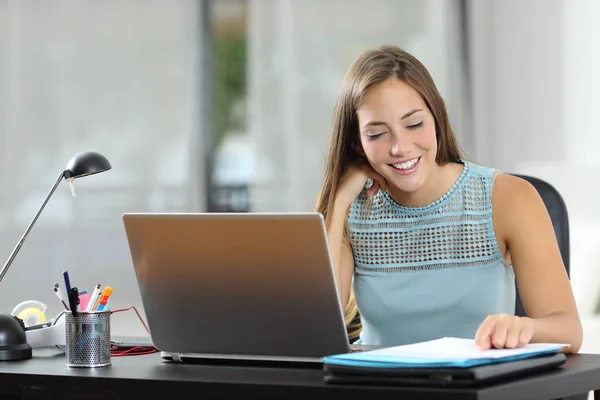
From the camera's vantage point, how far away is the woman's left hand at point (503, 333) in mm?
1191

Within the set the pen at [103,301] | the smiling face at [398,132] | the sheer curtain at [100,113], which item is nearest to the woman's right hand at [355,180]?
the smiling face at [398,132]

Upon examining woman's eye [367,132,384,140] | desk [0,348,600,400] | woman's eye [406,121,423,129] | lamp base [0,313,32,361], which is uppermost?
woman's eye [406,121,423,129]

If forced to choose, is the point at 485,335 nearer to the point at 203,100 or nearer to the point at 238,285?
the point at 238,285

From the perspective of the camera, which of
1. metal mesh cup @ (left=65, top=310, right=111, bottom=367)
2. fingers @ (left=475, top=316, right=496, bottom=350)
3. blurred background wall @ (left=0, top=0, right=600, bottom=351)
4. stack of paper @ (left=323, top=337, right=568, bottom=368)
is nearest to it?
stack of paper @ (left=323, top=337, right=568, bottom=368)

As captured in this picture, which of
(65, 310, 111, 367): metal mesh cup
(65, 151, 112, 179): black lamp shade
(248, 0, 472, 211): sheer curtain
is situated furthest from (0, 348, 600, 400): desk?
(248, 0, 472, 211): sheer curtain

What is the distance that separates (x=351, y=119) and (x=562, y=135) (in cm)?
238

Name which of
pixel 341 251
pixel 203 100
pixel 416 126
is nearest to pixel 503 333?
pixel 416 126

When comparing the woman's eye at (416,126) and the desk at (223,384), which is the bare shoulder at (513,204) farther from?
the desk at (223,384)

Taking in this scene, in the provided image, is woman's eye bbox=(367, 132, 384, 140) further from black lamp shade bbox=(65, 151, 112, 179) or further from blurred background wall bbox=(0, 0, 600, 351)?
blurred background wall bbox=(0, 0, 600, 351)

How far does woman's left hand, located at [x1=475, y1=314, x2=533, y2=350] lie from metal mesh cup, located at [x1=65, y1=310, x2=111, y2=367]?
0.56m

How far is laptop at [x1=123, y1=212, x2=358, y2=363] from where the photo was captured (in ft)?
4.10

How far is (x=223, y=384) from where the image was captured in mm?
1161

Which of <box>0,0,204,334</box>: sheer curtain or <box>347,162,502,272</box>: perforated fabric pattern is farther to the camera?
<box>0,0,204,334</box>: sheer curtain

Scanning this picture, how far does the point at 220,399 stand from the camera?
1.17 meters
